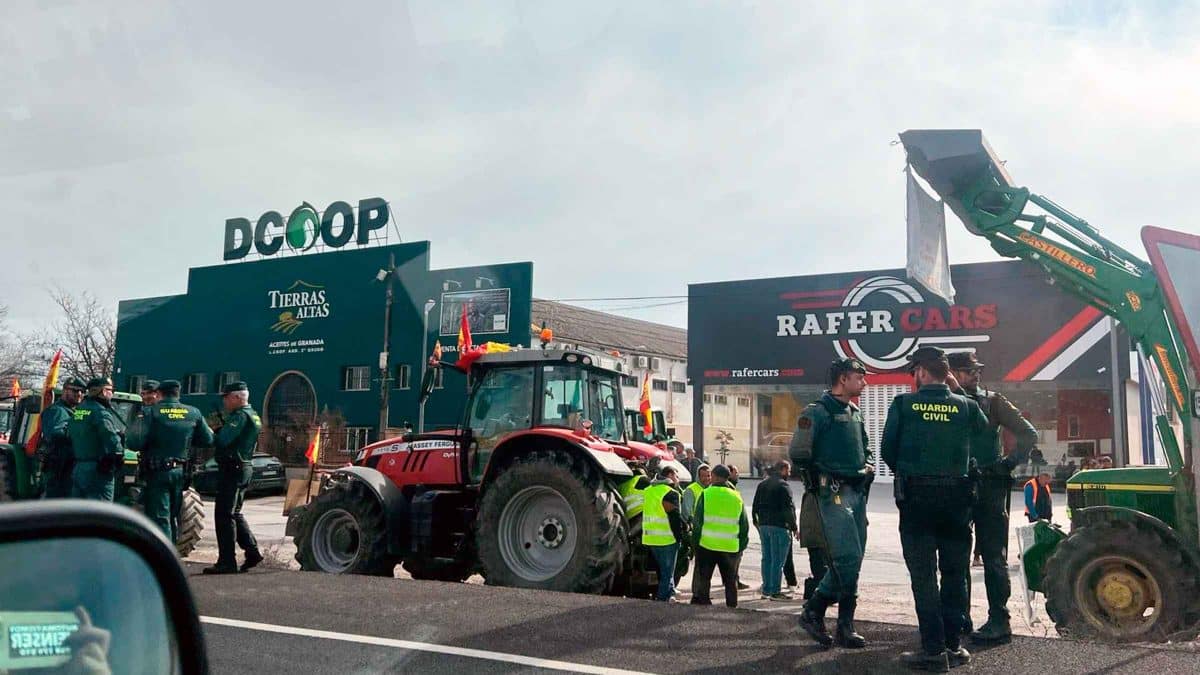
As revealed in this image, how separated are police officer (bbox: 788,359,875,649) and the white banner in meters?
3.18

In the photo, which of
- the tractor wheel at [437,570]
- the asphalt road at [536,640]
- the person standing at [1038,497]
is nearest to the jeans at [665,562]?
the asphalt road at [536,640]

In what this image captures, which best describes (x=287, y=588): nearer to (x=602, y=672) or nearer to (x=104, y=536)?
(x=602, y=672)

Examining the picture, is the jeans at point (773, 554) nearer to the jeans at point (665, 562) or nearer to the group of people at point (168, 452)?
the jeans at point (665, 562)

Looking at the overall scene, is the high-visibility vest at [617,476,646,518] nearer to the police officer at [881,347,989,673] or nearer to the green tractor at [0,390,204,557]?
the police officer at [881,347,989,673]

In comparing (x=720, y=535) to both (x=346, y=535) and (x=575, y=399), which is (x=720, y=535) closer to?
(x=575, y=399)

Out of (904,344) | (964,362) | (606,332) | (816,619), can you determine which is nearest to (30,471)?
(816,619)

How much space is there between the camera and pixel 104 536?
4.56 ft

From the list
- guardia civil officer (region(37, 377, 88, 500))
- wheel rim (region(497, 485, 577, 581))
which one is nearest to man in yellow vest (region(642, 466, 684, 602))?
wheel rim (region(497, 485, 577, 581))

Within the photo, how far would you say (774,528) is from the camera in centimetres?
1062

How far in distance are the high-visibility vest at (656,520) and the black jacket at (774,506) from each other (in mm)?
2269

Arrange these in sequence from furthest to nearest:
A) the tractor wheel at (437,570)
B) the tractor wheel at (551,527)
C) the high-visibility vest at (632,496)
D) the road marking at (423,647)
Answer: the tractor wheel at (437,570), the high-visibility vest at (632,496), the tractor wheel at (551,527), the road marking at (423,647)

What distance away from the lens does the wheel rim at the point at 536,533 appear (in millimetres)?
8812

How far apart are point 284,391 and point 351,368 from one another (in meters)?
3.35

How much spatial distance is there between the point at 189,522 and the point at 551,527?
17.0 ft
